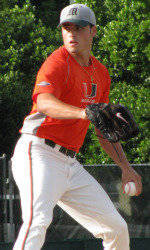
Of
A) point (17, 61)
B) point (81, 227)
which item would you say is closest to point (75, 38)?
point (81, 227)

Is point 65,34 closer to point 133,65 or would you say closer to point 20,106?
point 133,65

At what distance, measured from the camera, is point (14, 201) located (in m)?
5.57

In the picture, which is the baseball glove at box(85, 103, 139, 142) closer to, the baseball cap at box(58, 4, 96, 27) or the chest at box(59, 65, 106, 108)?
the chest at box(59, 65, 106, 108)

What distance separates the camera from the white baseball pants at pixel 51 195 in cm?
318

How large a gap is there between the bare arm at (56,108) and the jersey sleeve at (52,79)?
52 millimetres

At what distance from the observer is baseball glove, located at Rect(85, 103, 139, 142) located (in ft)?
9.96

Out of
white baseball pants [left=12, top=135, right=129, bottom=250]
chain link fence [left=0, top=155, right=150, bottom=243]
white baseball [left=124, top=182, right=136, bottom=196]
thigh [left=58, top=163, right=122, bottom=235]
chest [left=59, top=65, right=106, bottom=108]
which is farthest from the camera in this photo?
chain link fence [left=0, top=155, right=150, bottom=243]

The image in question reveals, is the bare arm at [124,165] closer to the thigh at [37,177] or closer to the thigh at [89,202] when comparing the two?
the thigh at [89,202]

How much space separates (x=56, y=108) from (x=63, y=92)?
1.19 ft

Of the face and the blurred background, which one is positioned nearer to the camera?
the face

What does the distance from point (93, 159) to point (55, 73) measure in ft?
14.4

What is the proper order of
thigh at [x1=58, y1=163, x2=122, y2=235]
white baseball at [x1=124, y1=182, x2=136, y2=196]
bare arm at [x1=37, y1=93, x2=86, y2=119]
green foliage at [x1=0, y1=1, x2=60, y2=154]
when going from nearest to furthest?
bare arm at [x1=37, y1=93, x2=86, y2=119] < thigh at [x1=58, y1=163, x2=122, y2=235] < white baseball at [x1=124, y1=182, x2=136, y2=196] < green foliage at [x1=0, y1=1, x2=60, y2=154]

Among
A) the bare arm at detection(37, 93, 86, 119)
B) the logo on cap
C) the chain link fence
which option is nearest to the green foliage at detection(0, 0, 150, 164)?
the chain link fence

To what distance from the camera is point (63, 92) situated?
134 inches
